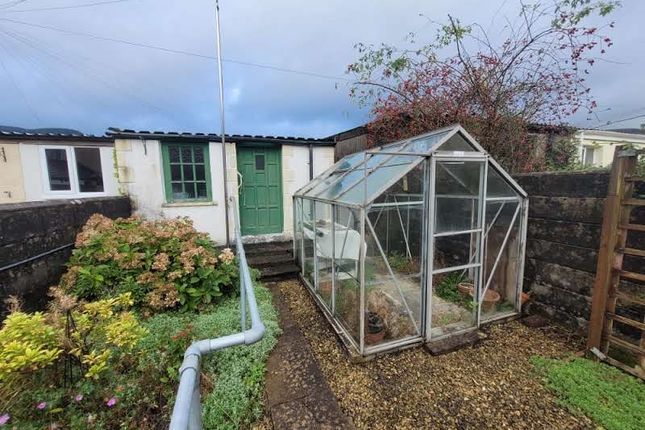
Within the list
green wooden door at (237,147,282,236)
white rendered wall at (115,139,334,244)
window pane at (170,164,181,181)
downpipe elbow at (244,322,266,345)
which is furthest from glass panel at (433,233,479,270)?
window pane at (170,164,181,181)

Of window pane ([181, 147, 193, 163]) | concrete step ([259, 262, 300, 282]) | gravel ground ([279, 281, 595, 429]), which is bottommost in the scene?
gravel ground ([279, 281, 595, 429])

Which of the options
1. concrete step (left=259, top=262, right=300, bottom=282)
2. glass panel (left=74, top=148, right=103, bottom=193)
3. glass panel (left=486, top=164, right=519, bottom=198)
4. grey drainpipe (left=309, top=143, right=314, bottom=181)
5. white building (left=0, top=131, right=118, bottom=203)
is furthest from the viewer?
glass panel (left=74, top=148, right=103, bottom=193)

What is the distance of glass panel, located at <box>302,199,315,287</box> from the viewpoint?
474cm

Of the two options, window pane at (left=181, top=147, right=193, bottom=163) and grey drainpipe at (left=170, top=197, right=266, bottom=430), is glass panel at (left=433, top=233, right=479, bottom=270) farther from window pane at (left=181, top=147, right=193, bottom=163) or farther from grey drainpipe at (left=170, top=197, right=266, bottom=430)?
window pane at (left=181, top=147, right=193, bottom=163)

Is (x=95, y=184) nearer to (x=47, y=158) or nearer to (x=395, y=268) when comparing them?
(x=47, y=158)

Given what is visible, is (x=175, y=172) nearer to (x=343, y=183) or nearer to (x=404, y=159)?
(x=343, y=183)

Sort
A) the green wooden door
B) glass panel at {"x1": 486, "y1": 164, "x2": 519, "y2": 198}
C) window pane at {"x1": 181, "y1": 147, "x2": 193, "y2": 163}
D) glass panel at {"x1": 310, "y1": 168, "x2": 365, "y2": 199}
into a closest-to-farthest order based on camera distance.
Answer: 1. glass panel at {"x1": 486, "y1": 164, "x2": 519, "y2": 198}
2. glass panel at {"x1": 310, "y1": 168, "x2": 365, "y2": 199}
3. window pane at {"x1": 181, "y1": 147, "x2": 193, "y2": 163}
4. the green wooden door

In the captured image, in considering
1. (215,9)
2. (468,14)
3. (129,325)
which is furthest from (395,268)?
(215,9)

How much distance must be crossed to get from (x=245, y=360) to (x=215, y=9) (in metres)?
5.95

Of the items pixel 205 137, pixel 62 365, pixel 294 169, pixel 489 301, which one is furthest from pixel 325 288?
pixel 205 137

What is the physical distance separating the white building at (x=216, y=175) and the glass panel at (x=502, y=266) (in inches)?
167

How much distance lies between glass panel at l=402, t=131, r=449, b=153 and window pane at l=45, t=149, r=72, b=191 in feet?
29.1

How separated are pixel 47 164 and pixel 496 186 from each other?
10.4m

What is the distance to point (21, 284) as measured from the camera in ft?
9.16
